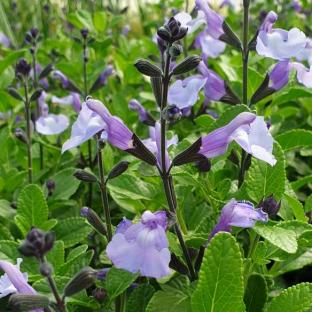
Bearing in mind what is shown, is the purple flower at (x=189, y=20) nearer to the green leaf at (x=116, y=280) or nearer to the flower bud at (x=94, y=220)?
the flower bud at (x=94, y=220)

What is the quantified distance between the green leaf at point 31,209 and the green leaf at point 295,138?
646 mm

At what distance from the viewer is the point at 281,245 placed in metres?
1.17

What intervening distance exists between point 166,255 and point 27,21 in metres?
4.36

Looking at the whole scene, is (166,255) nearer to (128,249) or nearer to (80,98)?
(128,249)

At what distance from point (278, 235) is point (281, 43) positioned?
0.55 meters

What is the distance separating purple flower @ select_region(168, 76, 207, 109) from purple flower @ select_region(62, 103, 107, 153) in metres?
0.18

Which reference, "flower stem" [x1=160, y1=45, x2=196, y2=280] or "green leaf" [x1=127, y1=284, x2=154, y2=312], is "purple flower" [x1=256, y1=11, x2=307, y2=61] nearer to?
"flower stem" [x1=160, y1=45, x2=196, y2=280]

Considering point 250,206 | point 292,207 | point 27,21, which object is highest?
point 250,206

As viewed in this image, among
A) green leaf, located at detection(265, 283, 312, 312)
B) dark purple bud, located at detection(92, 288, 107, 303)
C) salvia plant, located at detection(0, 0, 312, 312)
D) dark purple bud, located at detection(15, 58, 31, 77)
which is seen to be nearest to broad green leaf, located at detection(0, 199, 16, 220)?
salvia plant, located at detection(0, 0, 312, 312)

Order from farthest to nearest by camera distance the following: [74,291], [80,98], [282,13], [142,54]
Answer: [282,13]
[142,54]
[80,98]
[74,291]

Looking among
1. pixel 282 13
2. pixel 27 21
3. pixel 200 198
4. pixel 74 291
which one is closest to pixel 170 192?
pixel 74 291

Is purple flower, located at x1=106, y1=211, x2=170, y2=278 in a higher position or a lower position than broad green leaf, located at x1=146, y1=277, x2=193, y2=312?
higher

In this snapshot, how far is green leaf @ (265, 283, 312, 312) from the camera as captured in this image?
1203mm

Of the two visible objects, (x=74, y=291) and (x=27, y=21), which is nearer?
(x=74, y=291)
